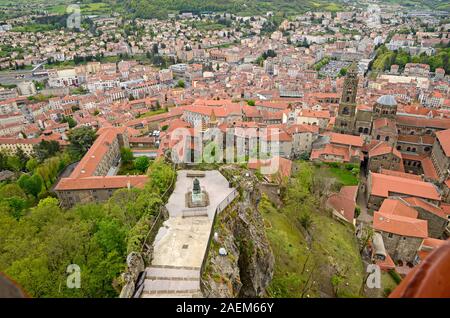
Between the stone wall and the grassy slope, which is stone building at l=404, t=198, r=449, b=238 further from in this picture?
the grassy slope

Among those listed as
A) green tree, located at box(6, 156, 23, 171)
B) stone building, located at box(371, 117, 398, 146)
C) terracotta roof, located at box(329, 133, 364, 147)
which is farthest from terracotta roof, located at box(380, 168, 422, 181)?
green tree, located at box(6, 156, 23, 171)

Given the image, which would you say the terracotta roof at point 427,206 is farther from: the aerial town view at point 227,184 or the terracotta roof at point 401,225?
the terracotta roof at point 401,225

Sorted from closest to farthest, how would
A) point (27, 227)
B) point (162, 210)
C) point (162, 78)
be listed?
point (162, 210)
point (27, 227)
point (162, 78)

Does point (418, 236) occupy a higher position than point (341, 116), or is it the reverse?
point (341, 116)

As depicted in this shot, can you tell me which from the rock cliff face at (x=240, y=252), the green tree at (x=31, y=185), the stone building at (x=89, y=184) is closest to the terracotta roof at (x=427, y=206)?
the rock cliff face at (x=240, y=252)

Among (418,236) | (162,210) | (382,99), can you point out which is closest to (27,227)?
(162,210)
